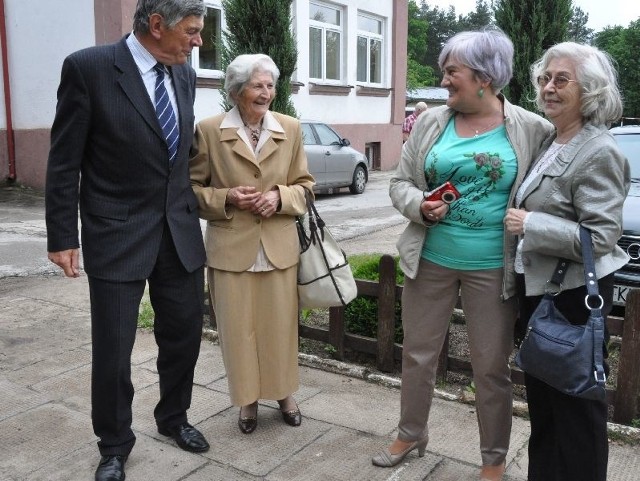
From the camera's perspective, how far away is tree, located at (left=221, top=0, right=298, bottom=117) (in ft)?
19.5

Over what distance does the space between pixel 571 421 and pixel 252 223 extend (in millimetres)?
1641

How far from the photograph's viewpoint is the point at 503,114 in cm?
273

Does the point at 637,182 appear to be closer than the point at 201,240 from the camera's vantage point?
No

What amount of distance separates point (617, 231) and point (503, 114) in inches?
26.6

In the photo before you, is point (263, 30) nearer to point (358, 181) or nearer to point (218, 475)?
point (218, 475)

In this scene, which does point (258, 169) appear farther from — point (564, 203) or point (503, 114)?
point (564, 203)

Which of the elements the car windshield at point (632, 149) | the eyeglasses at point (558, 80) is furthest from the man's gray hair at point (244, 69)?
the car windshield at point (632, 149)

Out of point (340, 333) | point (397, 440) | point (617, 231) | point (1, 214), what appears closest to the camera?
point (617, 231)

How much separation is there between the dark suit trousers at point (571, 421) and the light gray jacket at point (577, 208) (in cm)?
8

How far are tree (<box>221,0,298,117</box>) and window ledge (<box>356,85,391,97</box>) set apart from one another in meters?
12.7

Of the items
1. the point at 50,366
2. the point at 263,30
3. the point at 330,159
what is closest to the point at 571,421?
the point at 50,366

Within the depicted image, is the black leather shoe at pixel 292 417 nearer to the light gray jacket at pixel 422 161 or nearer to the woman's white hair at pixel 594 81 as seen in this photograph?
the light gray jacket at pixel 422 161

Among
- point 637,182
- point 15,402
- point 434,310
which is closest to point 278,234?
point 434,310

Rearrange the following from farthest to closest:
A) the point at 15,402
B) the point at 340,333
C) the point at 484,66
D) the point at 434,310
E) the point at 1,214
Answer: the point at 1,214 → the point at 340,333 → the point at 15,402 → the point at 434,310 → the point at 484,66
